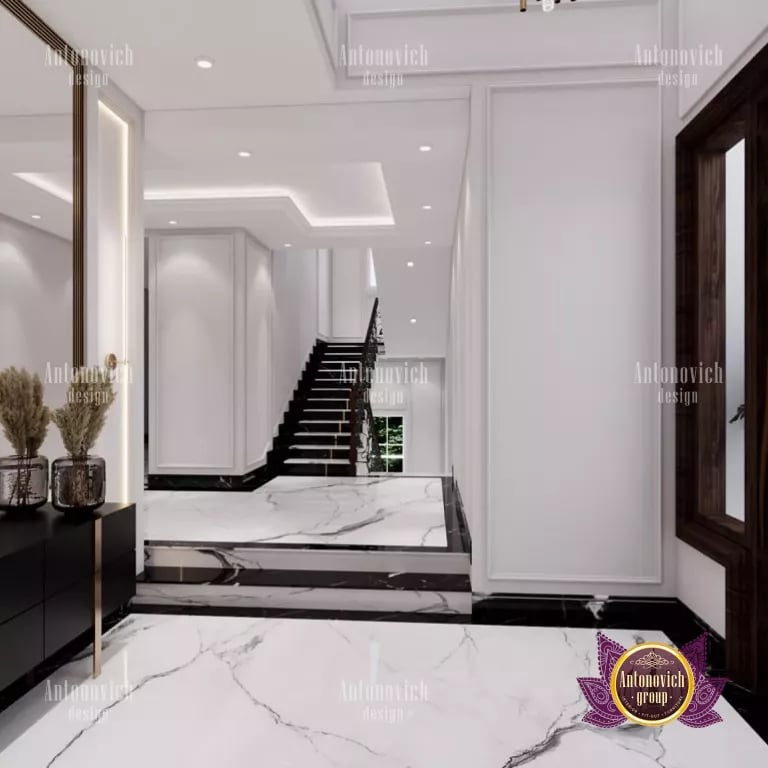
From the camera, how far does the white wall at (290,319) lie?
6926 mm

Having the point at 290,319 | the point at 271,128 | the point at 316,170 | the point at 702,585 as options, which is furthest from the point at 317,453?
the point at 702,585

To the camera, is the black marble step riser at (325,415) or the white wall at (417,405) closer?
the black marble step riser at (325,415)

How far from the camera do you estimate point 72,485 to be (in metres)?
2.46

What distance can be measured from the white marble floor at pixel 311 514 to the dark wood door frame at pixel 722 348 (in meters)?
1.54

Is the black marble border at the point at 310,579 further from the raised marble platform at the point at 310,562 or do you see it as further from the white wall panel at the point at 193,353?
the white wall panel at the point at 193,353

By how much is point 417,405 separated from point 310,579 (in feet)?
29.2

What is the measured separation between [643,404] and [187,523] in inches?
125

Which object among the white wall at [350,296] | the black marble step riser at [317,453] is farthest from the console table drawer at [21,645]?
the white wall at [350,296]

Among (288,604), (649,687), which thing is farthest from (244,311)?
(649,687)

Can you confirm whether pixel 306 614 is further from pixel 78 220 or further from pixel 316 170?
pixel 316 170

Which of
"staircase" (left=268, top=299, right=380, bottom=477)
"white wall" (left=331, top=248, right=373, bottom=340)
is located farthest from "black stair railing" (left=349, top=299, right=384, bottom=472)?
"white wall" (left=331, top=248, right=373, bottom=340)

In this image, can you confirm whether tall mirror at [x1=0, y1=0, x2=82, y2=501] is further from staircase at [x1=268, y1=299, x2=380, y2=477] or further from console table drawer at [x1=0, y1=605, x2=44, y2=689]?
staircase at [x1=268, y1=299, x2=380, y2=477]

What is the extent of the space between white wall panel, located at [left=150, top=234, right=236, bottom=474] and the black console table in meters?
3.02

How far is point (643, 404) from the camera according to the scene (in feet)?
10.0
